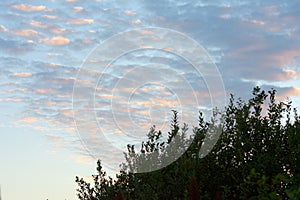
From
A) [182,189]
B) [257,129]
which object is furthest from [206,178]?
[257,129]

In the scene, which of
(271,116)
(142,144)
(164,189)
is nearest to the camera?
(164,189)

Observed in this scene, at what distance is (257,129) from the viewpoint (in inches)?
695

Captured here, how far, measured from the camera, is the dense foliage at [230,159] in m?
16.4

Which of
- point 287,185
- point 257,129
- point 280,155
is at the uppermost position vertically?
point 257,129

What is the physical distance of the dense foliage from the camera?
16.4 metres

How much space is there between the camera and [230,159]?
1784cm

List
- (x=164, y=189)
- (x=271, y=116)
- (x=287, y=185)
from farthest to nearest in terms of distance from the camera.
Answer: (x=271, y=116)
(x=164, y=189)
(x=287, y=185)

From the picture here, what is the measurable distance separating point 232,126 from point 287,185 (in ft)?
11.5

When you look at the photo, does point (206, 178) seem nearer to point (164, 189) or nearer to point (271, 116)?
point (164, 189)

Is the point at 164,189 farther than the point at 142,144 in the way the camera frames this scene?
No

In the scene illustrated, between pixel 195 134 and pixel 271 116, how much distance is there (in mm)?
2684

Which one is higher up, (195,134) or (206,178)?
(195,134)

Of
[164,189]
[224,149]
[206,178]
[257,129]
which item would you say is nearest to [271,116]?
[257,129]

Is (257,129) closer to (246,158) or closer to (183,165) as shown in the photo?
(246,158)
